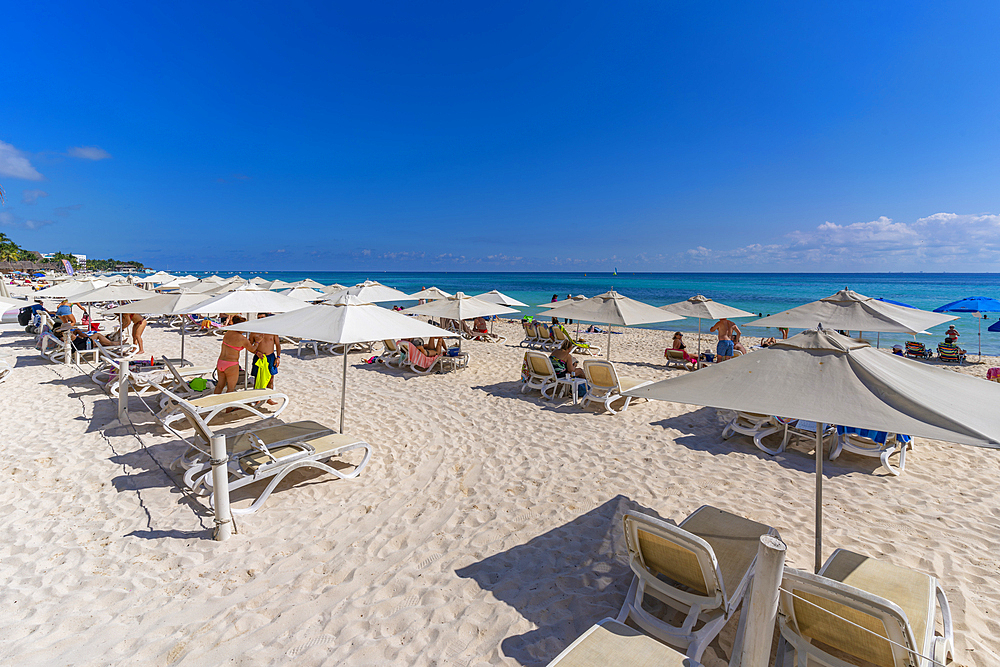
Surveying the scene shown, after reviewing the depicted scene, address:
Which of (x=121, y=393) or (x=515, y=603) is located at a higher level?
(x=121, y=393)

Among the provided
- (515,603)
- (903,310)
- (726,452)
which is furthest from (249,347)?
(903,310)

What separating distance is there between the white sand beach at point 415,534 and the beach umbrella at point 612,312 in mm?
2031

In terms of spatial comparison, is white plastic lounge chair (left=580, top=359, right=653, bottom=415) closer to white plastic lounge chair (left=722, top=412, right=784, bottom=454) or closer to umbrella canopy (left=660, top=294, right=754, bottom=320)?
white plastic lounge chair (left=722, top=412, right=784, bottom=454)

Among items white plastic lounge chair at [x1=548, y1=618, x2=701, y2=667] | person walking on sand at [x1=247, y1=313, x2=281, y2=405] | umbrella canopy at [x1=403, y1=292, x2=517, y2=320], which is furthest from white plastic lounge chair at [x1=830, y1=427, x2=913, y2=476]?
person walking on sand at [x1=247, y1=313, x2=281, y2=405]

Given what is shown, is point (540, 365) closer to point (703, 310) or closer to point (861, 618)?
point (703, 310)

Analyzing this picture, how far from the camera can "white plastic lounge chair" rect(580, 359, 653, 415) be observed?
7039 millimetres

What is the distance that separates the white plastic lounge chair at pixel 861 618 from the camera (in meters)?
1.89

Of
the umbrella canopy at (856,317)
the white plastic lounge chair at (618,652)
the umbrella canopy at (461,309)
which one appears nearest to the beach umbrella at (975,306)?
the umbrella canopy at (856,317)

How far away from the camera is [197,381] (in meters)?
6.69

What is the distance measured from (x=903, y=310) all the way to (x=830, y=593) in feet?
29.9

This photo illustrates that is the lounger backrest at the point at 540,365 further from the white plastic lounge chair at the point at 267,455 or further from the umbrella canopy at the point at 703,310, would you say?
the umbrella canopy at the point at 703,310

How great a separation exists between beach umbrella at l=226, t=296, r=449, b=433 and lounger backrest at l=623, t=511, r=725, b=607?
2827 millimetres

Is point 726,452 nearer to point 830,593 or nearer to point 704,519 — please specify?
point 704,519

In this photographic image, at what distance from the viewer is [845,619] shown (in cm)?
198
